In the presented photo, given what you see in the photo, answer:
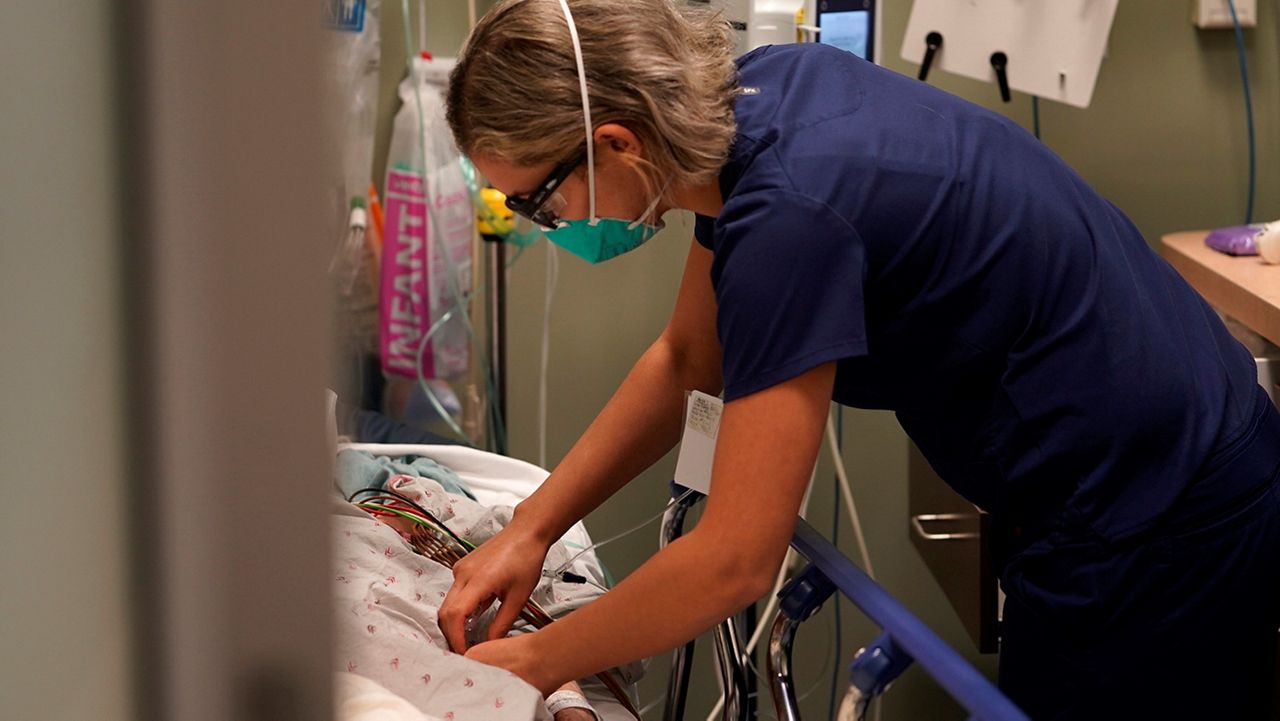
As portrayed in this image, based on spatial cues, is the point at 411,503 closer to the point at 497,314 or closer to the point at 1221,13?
the point at 497,314

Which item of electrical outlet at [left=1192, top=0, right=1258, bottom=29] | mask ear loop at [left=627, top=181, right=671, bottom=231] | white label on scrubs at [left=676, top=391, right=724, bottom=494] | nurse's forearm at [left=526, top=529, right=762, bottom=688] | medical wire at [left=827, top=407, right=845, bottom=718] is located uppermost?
electrical outlet at [left=1192, top=0, right=1258, bottom=29]

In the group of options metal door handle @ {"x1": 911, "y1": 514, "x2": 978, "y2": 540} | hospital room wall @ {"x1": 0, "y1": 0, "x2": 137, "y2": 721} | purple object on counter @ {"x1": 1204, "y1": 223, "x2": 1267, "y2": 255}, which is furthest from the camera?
purple object on counter @ {"x1": 1204, "y1": 223, "x2": 1267, "y2": 255}

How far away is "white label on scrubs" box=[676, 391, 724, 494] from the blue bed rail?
143mm

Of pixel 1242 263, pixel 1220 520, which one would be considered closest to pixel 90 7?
pixel 1220 520

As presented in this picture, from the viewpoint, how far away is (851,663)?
1146mm

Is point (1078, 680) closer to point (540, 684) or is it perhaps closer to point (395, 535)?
point (540, 684)

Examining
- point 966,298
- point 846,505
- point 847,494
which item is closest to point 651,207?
point 966,298

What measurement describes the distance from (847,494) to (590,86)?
5.70ft

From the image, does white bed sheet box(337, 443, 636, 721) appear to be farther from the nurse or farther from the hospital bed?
the nurse

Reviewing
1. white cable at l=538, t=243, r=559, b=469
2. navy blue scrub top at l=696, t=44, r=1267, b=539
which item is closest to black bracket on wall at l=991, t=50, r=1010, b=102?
white cable at l=538, t=243, r=559, b=469

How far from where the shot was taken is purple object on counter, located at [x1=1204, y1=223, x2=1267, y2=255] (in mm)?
2273

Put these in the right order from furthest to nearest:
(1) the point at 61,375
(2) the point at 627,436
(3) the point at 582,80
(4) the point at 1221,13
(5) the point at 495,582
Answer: (4) the point at 1221,13
(2) the point at 627,436
(5) the point at 495,582
(3) the point at 582,80
(1) the point at 61,375

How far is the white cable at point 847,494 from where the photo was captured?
2750 mm

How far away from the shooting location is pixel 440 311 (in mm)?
2754
